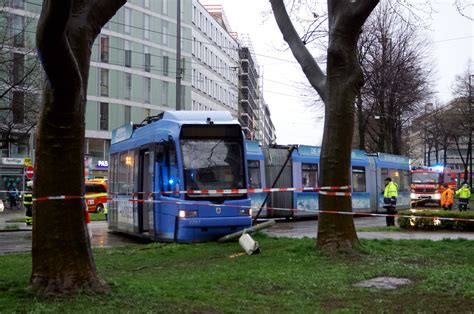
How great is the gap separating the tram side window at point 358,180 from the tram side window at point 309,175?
290cm

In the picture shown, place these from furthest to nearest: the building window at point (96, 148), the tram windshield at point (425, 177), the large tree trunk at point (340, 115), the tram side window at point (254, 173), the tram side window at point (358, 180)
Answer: the building window at point (96, 148), the tram windshield at point (425, 177), the tram side window at point (358, 180), the tram side window at point (254, 173), the large tree trunk at point (340, 115)

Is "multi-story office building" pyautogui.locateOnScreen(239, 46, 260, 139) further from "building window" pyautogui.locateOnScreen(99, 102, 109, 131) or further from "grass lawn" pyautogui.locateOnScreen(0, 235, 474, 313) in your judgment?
"grass lawn" pyautogui.locateOnScreen(0, 235, 474, 313)

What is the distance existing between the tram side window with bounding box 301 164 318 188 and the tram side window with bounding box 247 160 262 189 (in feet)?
9.62

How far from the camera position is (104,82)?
194 ft

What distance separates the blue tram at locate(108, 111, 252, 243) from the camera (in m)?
14.0

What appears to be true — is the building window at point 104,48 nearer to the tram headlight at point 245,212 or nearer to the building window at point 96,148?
the building window at point 96,148

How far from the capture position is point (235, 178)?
1450cm

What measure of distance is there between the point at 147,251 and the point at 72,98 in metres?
6.28

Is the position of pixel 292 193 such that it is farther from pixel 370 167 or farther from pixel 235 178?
pixel 235 178

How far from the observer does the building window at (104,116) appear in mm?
58406

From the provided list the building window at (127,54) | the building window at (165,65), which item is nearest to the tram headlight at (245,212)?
the building window at (127,54)

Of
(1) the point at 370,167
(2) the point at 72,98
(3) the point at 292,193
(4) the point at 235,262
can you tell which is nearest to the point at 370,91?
(1) the point at 370,167

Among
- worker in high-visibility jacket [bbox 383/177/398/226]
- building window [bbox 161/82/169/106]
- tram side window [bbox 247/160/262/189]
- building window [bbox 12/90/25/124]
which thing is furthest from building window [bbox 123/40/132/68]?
worker in high-visibility jacket [bbox 383/177/398/226]

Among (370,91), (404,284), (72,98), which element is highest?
(370,91)
